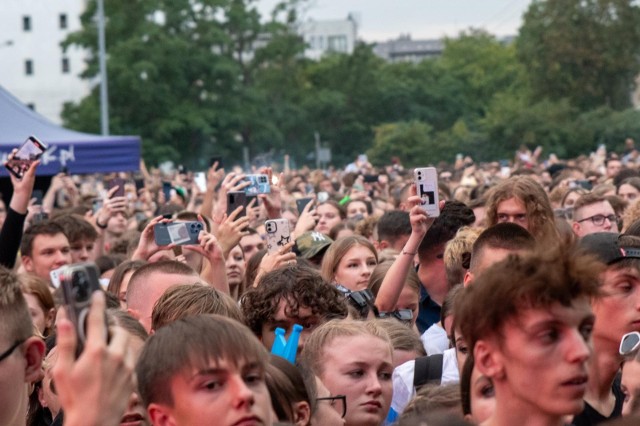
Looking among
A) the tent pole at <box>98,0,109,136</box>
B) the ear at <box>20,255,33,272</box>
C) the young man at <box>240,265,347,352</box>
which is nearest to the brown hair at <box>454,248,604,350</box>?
the young man at <box>240,265,347,352</box>

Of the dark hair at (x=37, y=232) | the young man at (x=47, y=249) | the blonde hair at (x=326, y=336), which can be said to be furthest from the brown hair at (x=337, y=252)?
the blonde hair at (x=326, y=336)

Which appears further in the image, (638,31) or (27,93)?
(27,93)

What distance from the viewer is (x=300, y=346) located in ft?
21.6

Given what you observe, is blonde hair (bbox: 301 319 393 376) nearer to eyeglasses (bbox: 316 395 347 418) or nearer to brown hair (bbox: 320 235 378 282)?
eyeglasses (bbox: 316 395 347 418)

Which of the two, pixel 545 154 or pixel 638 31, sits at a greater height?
pixel 638 31

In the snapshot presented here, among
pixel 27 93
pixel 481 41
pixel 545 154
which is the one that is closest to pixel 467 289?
pixel 545 154

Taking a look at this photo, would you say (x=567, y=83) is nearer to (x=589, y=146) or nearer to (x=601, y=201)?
(x=589, y=146)

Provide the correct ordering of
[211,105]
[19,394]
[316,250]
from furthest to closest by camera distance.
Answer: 1. [211,105]
2. [316,250]
3. [19,394]

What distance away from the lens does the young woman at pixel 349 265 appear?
907cm

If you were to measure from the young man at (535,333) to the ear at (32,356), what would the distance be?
4.55 ft

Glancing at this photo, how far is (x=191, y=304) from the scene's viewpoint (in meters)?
6.10

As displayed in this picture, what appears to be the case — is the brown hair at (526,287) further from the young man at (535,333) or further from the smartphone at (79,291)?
the smartphone at (79,291)

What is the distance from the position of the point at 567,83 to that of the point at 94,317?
→ 7072 cm

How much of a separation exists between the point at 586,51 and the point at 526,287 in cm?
6786
